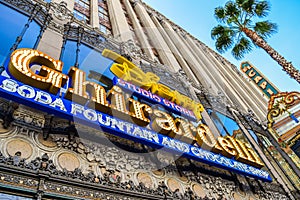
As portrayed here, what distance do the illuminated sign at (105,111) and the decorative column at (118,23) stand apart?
8.85 metres

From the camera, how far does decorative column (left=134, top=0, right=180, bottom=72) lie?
20953mm

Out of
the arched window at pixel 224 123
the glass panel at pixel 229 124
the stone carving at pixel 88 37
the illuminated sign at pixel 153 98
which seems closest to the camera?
the illuminated sign at pixel 153 98

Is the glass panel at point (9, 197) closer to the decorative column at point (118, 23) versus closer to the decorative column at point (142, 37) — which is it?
the decorative column at point (118, 23)

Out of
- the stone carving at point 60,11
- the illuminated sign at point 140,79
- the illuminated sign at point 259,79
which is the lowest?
the illuminated sign at point 140,79

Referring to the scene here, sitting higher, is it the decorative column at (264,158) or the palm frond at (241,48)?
the palm frond at (241,48)

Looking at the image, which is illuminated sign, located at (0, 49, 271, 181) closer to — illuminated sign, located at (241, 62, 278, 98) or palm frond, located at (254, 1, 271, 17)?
palm frond, located at (254, 1, 271, 17)

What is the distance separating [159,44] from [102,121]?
1643 cm

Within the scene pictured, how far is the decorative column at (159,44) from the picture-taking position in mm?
20953

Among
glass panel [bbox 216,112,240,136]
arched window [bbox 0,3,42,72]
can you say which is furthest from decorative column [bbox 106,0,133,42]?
glass panel [bbox 216,112,240,136]

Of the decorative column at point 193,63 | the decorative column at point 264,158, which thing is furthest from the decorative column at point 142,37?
the decorative column at point 264,158

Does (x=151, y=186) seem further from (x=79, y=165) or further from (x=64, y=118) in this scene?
(x=64, y=118)

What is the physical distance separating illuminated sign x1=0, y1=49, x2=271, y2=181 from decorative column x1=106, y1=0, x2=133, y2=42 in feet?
29.0

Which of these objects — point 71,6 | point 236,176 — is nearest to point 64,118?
point 236,176

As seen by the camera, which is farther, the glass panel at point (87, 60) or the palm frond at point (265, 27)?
the palm frond at point (265, 27)
